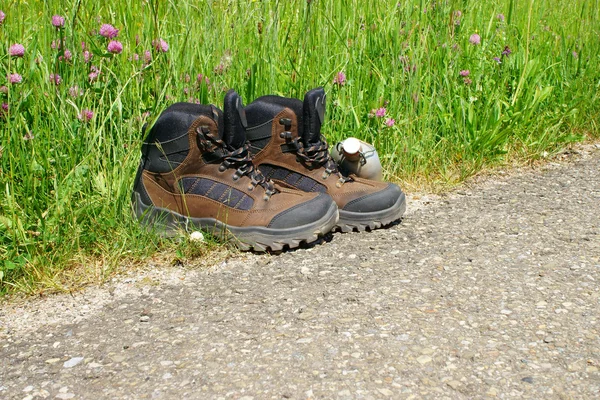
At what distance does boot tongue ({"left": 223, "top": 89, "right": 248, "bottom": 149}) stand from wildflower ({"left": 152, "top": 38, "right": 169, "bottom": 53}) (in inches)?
18.6

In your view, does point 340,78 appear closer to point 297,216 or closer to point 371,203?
point 371,203

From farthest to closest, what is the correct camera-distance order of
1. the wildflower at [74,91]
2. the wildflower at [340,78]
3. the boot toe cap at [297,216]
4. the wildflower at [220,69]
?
the wildflower at [340,78]
the wildflower at [220,69]
the wildflower at [74,91]
the boot toe cap at [297,216]

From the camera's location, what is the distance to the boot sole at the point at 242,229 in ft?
9.77

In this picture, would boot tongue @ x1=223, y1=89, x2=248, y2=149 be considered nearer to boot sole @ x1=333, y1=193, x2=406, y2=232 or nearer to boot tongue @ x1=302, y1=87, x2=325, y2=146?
boot tongue @ x1=302, y1=87, x2=325, y2=146

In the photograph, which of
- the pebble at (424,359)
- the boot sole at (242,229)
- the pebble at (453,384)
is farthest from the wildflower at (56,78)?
the pebble at (453,384)

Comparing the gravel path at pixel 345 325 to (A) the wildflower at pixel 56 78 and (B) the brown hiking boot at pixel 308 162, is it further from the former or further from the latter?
(A) the wildflower at pixel 56 78

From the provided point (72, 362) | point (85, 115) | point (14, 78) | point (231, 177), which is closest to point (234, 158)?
point (231, 177)

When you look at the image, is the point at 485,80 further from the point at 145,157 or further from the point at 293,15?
the point at 145,157

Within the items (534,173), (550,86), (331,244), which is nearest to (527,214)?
(534,173)

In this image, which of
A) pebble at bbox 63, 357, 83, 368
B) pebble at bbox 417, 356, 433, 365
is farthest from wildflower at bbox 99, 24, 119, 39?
pebble at bbox 417, 356, 433, 365

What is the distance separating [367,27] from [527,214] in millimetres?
1522

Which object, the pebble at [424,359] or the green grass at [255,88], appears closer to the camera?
the pebble at [424,359]

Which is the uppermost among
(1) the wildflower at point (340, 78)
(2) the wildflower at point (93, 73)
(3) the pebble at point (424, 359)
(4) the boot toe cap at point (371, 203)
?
(2) the wildflower at point (93, 73)

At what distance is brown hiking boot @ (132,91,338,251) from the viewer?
117 inches
